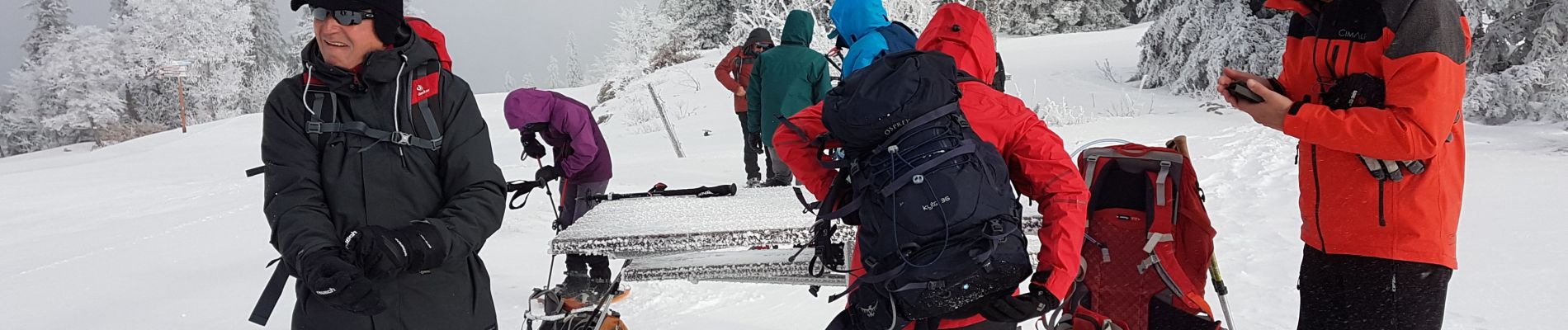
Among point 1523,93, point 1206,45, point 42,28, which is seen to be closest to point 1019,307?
point 1523,93

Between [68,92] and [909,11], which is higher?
[909,11]

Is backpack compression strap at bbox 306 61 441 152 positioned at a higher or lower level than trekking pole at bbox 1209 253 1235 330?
higher

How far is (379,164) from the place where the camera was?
235 centimetres

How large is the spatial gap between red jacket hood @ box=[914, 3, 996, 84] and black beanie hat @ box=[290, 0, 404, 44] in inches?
62.5

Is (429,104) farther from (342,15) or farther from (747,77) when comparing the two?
(747,77)

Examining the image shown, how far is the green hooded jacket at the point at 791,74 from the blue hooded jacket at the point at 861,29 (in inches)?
47.1

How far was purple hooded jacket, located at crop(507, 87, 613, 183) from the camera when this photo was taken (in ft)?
18.1

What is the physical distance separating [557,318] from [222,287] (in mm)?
3723

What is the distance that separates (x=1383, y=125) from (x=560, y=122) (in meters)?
4.44

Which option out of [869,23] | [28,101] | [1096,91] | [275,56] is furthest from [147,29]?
[869,23]

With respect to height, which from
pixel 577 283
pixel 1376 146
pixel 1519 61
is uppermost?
pixel 1376 146

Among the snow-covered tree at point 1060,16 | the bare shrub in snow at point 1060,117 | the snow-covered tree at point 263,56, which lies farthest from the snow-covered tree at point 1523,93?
the snow-covered tree at point 263,56

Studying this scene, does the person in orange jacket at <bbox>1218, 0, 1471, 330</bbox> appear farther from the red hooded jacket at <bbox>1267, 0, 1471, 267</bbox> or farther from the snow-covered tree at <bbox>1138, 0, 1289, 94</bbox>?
the snow-covered tree at <bbox>1138, 0, 1289, 94</bbox>

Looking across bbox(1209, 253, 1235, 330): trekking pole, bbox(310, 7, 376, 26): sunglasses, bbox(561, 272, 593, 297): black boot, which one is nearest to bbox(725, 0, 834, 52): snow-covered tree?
bbox(561, 272, 593, 297): black boot
